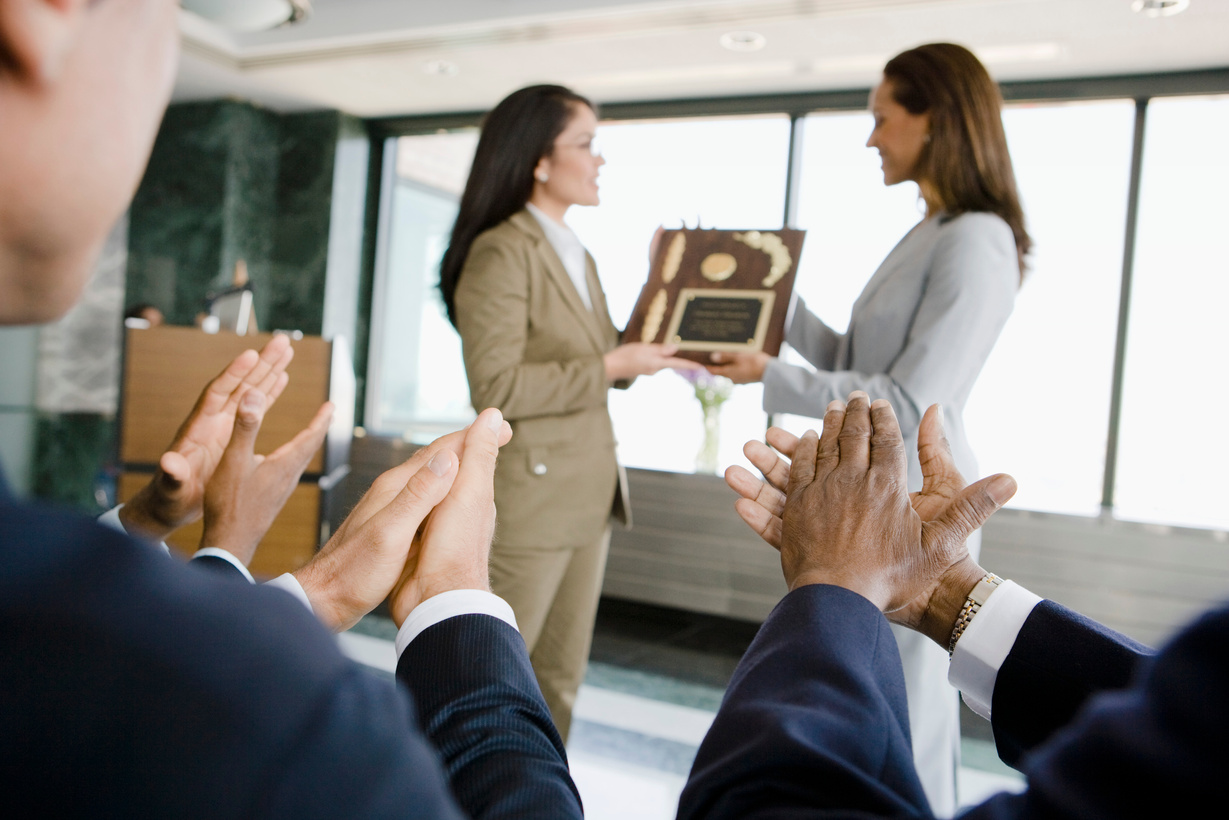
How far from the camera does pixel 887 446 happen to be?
0.72 m

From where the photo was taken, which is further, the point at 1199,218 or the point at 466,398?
the point at 466,398

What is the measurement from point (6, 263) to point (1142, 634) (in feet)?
12.4

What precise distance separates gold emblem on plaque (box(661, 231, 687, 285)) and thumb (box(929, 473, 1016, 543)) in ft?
4.79

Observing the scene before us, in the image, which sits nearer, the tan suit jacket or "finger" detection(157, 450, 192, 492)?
"finger" detection(157, 450, 192, 492)

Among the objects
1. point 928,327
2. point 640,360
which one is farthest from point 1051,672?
point 640,360

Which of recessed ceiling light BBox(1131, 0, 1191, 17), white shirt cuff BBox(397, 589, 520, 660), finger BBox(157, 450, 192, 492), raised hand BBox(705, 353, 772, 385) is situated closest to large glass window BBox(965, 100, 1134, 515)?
recessed ceiling light BBox(1131, 0, 1191, 17)

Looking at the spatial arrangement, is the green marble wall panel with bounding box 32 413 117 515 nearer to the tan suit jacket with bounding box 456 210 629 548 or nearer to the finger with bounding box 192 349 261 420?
the tan suit jacket with bounding box 456 210 629 548

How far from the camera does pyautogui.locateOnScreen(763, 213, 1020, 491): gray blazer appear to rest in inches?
63.3

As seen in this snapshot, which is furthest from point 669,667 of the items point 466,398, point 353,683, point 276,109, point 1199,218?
point 276,109

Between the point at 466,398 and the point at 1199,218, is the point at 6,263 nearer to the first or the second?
the point at 1199,218

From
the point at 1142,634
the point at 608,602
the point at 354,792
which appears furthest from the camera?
the point at 608,602

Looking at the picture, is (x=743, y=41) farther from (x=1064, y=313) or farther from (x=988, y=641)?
(x=988, y=641)

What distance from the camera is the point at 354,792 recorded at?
0.94 ft

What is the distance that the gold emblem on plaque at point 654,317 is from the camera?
6.98ft
